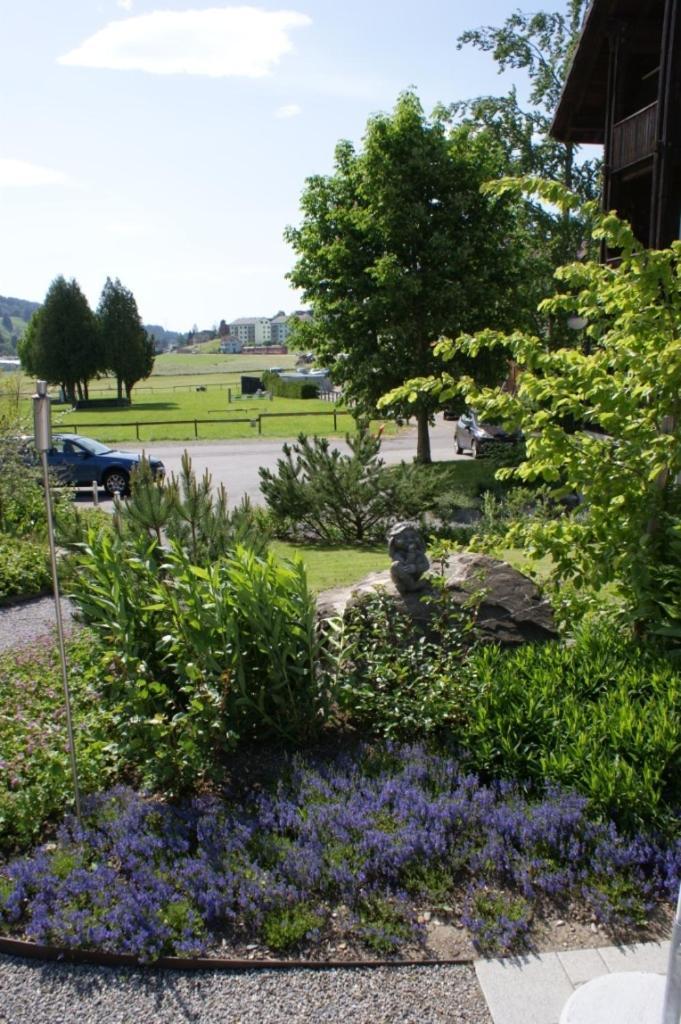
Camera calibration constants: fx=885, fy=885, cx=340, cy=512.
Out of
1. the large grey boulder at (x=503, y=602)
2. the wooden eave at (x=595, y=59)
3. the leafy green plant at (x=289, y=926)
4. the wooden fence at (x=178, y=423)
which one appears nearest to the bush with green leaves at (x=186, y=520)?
the large grey boulder at (x=503, y=602)

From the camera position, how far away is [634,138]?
1711 cm

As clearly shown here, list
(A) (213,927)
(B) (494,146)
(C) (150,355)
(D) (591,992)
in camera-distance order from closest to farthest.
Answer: (D) (591,992)
(A) (213,927)
(B) (494,146)
(C) (150,355)

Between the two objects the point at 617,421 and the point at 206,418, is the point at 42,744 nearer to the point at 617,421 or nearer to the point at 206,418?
the point at 617,421

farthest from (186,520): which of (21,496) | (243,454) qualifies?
(243,454)

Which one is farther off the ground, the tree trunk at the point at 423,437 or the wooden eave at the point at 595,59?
the wooden eave at the point at 595,59

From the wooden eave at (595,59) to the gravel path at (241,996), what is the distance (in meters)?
18.2

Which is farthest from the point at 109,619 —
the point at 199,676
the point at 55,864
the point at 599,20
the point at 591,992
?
the point at 599,20

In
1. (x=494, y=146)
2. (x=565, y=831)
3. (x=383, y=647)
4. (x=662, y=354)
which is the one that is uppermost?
(x=494, y=146)

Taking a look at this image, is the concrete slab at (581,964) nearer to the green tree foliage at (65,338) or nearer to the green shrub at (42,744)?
A: the green shrub at (42,744)

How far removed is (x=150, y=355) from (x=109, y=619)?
52.0m

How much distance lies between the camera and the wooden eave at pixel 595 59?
17062mm

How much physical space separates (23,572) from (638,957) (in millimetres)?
8954

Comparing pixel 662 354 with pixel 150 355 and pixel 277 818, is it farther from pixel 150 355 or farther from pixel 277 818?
pixel 150 355

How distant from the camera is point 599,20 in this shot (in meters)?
17.3
